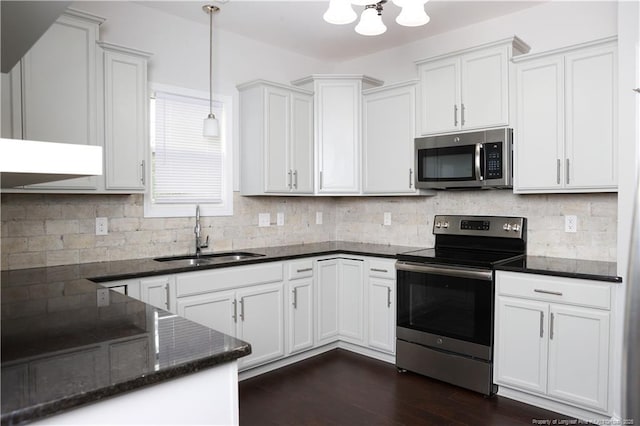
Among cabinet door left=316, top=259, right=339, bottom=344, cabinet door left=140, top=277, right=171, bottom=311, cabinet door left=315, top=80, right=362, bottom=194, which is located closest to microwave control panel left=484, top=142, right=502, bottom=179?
cabinet door left=315, top=80, right=362, bottom=194

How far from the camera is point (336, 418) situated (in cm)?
273

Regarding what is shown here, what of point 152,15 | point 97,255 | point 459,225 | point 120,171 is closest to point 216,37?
point 152,15

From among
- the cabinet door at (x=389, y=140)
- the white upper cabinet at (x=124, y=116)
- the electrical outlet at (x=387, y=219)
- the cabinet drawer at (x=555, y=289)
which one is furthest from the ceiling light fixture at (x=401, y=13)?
the electrical outlet at (x=387, y=219)

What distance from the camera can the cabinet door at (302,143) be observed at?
400 centimetres

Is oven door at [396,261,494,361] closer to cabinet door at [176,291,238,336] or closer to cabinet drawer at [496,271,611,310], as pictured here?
cabinet drawer at [496,271,611,310]

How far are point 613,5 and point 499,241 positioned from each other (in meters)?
1.80

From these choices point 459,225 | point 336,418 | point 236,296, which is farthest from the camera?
point 459,225

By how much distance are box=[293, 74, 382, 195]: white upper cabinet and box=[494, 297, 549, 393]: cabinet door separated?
5.66ft

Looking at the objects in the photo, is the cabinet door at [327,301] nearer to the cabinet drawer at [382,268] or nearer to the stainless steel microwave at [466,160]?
the cabinet drawer at [382,268]

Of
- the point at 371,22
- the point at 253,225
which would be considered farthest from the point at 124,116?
the point at 371,22

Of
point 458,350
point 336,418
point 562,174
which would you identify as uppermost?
point 562,174

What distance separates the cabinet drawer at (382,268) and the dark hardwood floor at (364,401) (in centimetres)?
72

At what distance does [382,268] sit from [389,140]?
1122 mm

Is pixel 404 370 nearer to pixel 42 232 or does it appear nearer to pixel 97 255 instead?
pixel 97 255
